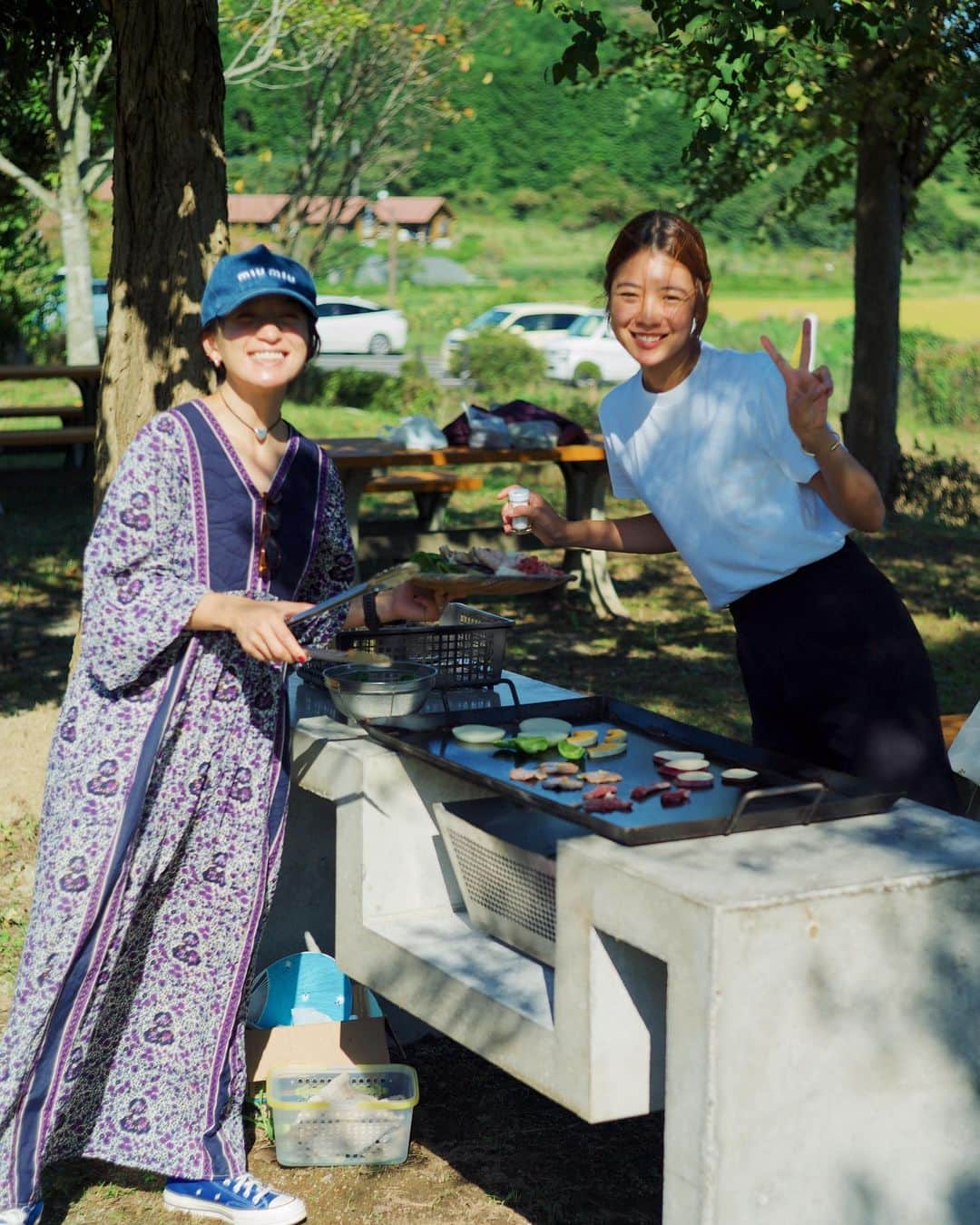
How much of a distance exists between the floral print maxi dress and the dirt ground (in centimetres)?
22

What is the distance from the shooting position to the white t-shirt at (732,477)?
2.93m

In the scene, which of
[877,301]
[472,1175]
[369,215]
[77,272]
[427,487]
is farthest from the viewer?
[369,215]

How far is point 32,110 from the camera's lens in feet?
58.6

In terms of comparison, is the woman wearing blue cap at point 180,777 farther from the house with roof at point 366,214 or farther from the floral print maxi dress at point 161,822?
the house with roof at point 366,214

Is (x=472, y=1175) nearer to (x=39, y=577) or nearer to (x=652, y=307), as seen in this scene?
(x=652, y=307)

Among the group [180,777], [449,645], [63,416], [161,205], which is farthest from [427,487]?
[63,416]

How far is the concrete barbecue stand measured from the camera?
2320mm

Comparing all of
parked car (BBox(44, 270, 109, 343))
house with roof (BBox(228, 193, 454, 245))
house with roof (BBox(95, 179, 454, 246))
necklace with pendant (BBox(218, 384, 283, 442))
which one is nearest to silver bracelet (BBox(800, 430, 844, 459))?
necklace with pendant (BBox(218, 384, 283, 442))

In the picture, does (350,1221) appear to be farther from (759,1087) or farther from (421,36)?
(421,36)

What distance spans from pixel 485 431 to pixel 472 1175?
5841 mm

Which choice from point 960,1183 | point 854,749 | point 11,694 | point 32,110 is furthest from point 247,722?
point 32,110

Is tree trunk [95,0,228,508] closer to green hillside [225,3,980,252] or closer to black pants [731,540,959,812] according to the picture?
black pants [731,540,959,812]

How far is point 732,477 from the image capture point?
9.75ft

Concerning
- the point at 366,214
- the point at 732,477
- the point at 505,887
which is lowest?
the point at 505,887
